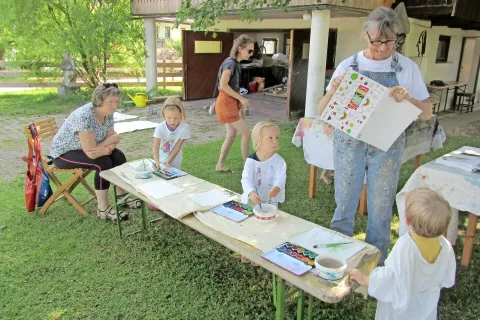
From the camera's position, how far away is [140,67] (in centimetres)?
Result: 1249

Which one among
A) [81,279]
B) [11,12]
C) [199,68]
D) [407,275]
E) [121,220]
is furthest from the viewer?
[199,68]

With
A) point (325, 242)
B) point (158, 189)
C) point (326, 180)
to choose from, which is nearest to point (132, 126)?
point (326, 180)

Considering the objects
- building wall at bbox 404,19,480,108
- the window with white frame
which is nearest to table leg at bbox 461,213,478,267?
building wall at bbox 404,19,480,108

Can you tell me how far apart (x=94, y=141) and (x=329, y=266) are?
8.84 feet

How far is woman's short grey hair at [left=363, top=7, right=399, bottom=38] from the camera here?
2289 millimetres

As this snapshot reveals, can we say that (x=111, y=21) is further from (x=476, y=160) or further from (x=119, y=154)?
(x=476, y=160)

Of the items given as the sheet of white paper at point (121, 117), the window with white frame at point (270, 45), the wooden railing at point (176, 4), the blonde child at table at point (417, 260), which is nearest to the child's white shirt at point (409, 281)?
the blonde child at table at point (417, 260)

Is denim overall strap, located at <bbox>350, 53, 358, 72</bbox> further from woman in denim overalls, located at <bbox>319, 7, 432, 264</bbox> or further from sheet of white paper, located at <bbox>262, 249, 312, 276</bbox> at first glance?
sheet of white paper, located at <bbox>262, 249, 312, 276</bbox>

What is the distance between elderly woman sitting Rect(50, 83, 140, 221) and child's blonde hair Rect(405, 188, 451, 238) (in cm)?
289

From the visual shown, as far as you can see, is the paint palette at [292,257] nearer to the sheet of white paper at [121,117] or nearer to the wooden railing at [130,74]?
the sheet of white paper at [121,117]

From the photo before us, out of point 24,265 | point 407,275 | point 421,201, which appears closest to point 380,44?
point 421,201

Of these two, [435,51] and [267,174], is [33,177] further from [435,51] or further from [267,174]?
[435,51]

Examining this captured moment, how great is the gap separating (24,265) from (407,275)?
9.24 feet

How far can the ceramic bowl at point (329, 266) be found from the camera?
5.85ft
